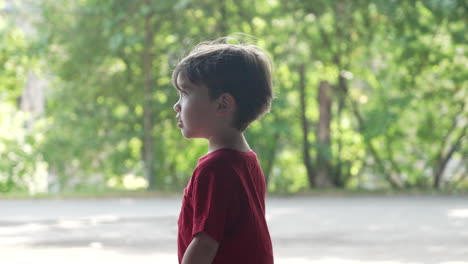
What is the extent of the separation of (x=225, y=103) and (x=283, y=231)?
5650mm

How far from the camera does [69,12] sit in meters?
12.7

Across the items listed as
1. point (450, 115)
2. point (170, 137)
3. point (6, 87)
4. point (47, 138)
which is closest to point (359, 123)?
point (450, 115)

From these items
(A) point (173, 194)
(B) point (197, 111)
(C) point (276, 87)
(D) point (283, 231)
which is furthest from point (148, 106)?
(B) point (197, 111)

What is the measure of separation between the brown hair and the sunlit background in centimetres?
947

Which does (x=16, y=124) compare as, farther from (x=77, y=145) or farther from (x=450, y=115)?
(x=450, y=115)

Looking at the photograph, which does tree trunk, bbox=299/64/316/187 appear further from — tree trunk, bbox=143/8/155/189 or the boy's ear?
the boy's ear

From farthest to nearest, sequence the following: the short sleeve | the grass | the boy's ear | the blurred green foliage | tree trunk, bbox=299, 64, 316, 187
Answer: tree trunk, bbox=299, 64, 316, 187 < the blurred green foliage < the grass < the boy's ear < the short sleeve

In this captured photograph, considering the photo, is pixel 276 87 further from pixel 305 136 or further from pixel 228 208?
pixel 228 208

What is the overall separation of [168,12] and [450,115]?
529cm

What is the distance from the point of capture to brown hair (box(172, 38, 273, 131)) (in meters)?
1.96

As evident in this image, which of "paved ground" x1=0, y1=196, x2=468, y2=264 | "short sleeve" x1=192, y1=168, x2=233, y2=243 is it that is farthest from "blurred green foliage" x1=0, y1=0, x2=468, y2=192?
"short sleeve" x1=192, y1=168, x2=233, y2=243

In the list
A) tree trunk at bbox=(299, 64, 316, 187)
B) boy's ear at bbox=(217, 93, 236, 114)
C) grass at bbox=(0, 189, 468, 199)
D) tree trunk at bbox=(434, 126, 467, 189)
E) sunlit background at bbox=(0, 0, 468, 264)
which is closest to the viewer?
boy's ear at bbox=(217, 93, 236, 114)

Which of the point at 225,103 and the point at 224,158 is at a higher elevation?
the point at 225,103

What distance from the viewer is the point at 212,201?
1.84 m
